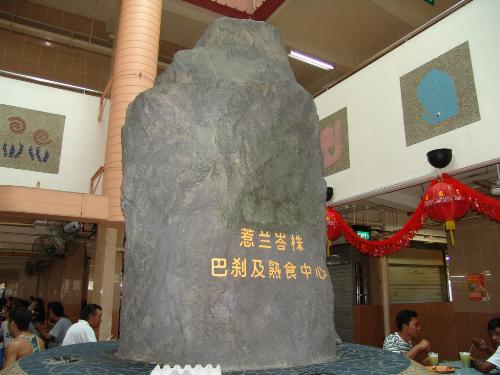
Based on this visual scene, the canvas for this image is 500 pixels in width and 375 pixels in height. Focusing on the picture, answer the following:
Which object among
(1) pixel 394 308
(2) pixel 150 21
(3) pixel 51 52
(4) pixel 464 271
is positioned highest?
(3) pixel 51 52

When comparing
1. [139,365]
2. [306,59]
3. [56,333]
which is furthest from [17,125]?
[306,59]

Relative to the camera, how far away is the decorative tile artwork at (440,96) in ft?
14.0

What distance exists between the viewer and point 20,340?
A: 2.81m

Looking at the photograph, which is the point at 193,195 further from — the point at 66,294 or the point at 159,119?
the point at 66,294

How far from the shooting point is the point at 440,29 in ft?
15.4

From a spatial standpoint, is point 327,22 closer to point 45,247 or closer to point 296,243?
point 45,247

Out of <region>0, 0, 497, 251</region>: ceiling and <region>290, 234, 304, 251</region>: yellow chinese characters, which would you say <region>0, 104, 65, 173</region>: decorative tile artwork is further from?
<region>290, 234, 304, 251</region>: yellow chinese characters

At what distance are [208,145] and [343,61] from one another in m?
8.62

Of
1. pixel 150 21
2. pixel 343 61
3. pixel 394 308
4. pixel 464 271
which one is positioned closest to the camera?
pixel 150 21

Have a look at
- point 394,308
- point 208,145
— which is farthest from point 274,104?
point 394,308

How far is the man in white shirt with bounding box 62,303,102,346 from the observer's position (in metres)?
3.36

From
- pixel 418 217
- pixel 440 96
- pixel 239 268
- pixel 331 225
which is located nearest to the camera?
pixel 239 268

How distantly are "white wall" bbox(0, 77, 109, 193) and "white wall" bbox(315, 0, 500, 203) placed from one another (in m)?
3.20

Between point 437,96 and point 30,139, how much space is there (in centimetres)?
494
